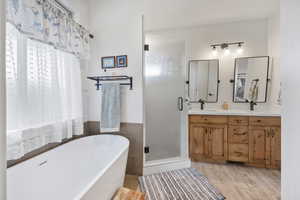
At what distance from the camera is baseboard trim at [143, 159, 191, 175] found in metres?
2.11

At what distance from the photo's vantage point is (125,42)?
6.92ft

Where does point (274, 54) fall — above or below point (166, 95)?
above

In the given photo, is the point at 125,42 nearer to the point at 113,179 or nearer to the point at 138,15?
the point at 138,15

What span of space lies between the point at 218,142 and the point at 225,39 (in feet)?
6.81

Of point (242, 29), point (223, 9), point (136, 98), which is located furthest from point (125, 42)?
point (242, 29)

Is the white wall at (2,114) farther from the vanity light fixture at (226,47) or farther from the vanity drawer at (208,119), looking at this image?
the vanity light fixture at (226,47)

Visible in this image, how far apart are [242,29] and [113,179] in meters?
3.43

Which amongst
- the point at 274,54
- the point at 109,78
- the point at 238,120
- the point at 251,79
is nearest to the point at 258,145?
the point at 238,120

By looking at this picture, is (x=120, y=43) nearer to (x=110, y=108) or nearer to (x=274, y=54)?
(x=110, y=108)

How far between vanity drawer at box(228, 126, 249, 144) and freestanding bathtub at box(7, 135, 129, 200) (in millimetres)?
1794

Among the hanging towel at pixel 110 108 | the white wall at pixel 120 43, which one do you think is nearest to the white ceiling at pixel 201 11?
the white wall at pixel 120 43

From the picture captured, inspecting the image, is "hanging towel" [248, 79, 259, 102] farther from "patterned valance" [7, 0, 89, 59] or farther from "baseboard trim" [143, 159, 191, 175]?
"patterned valance" [7, 0, 89, 59]

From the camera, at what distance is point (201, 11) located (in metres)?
2.43

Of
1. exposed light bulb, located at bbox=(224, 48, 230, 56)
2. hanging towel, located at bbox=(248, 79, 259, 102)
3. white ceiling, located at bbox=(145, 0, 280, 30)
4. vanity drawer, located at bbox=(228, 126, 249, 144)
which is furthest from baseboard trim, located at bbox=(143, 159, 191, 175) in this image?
white ceiling, located at bbox=(145, 0, 280, 30)
